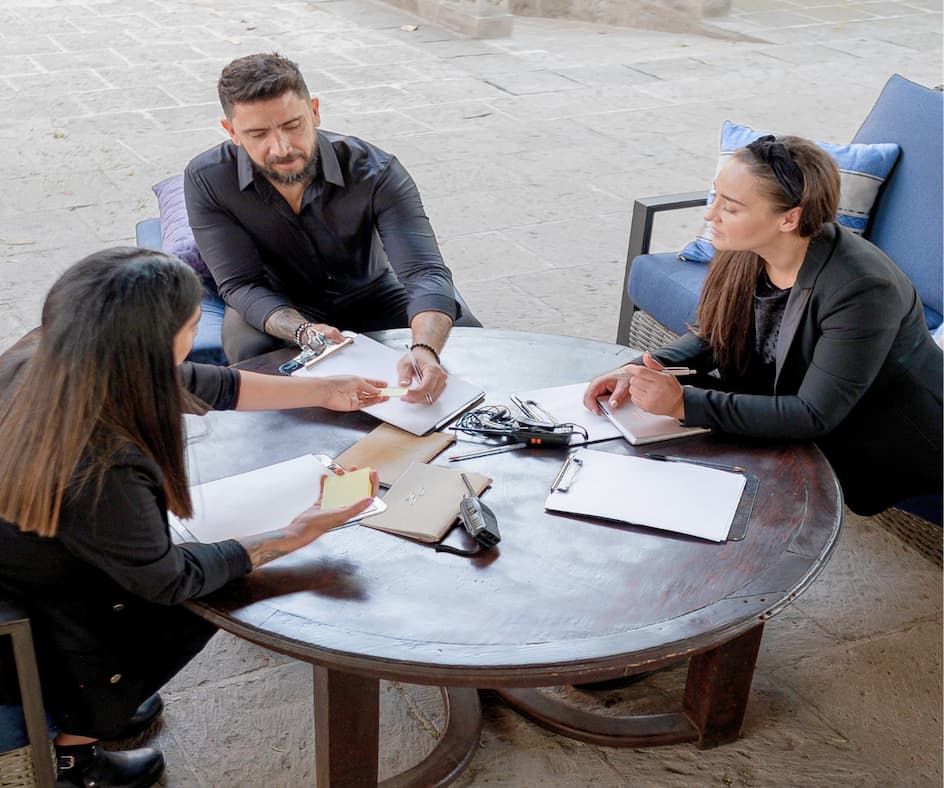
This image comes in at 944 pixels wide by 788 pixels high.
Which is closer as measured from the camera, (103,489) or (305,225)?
(103,489)

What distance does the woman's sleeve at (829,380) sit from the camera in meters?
2.17

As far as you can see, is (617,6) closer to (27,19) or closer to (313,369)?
(27,19)

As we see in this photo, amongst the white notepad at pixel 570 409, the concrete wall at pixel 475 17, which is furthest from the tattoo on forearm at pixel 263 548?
the concrete wall at pixel 475 17

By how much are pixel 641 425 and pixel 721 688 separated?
1.84 ft

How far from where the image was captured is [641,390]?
220 cm

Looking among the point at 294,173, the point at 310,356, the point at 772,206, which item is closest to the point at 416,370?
the point at 310,356

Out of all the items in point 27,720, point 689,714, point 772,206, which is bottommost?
point 689,714

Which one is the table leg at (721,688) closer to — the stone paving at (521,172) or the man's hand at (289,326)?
the stone paving at (521,172)

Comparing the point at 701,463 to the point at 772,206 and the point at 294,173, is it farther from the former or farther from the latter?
the point at 294,173

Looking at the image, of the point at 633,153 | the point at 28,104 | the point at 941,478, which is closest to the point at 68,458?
the point at 941,478

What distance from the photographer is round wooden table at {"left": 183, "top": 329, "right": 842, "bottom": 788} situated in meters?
1.59

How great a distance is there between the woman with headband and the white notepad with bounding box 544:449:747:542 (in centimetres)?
19

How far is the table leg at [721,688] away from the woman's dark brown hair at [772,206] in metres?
0.71

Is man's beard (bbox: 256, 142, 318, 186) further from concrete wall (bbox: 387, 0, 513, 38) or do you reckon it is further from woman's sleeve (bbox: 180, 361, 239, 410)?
concrete wall (bbox: 387, 0, 513, 38)
